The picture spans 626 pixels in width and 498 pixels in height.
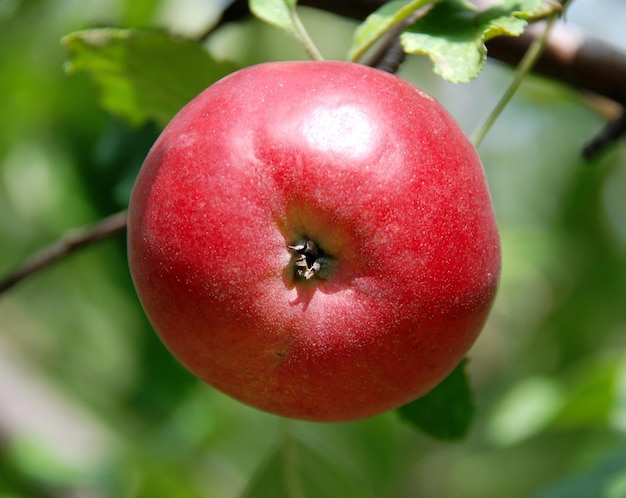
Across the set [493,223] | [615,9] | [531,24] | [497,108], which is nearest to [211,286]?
[493,223]

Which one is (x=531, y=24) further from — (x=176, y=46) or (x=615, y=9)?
(x=615, y=9)

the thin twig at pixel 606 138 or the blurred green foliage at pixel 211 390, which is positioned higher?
the thin twig at pixel 606 138

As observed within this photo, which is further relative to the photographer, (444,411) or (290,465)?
(290,465)

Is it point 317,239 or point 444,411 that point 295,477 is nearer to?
point 444,411

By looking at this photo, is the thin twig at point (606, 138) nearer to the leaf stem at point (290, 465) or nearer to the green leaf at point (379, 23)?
the green leaf at point (379, 23)

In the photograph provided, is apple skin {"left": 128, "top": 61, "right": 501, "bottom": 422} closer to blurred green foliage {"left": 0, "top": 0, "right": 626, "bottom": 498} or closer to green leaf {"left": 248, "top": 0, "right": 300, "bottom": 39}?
green leaf {"left": 248, "top": 0, "right": 300, "bottom": 39}

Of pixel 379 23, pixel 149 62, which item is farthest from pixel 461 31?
pixel 149 62

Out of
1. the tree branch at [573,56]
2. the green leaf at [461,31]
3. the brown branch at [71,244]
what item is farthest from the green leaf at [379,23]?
the brown branch at [71,244]
